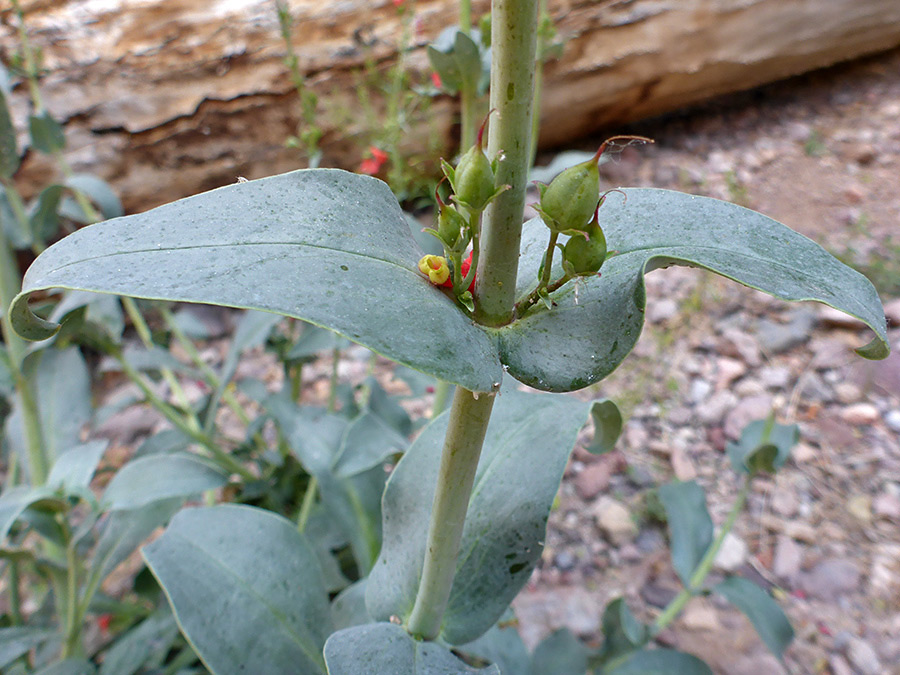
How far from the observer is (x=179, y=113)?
224cm

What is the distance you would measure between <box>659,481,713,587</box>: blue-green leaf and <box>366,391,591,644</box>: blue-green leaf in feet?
1.75

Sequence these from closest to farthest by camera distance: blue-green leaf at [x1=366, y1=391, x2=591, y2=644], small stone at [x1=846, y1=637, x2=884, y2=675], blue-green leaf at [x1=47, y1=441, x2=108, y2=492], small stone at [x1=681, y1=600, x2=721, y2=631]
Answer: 1. blue-green leaf at [x1=366, y1=391, x2=591, y2=644]
2. blue-green leaf at [x1=47, y1=441, x2=108, y2=492]
3. small stone at [x1=846, y1=637, x2=884, y2=675]
4. small stone at [x1=681, y1=600, x2=721, y2=631]

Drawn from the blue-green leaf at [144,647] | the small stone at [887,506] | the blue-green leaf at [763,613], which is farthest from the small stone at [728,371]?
the blue-green leaf at [144,647]

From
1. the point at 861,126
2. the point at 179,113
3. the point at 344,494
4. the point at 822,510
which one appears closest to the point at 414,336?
the point at 344,494

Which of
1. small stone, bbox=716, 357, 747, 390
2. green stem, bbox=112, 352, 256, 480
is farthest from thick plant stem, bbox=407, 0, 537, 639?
small stone, bbox=716, 357, 747, 390

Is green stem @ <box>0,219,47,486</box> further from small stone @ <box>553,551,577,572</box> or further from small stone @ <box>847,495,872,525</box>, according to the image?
small stone @ <box>847,495,872,525</box>

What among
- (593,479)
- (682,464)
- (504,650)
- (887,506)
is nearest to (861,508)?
(887,506)

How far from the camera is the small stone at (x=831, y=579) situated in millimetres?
1360

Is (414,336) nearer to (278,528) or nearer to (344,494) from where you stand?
(278,528)

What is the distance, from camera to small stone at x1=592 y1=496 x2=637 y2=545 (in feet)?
5.04

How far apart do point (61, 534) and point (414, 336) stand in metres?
0.95

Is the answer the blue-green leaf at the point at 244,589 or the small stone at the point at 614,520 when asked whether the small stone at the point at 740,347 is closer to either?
the small stone at the point at 614,520

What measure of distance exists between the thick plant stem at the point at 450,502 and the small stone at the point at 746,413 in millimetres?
1339

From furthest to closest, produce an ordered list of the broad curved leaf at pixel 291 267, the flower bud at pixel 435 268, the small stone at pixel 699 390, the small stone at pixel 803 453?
the small stone at pixel 699 390
the small stone at pixel 803 453
the flower bud at pixel 435 268
the broad curved leaf at pixel 291 267
